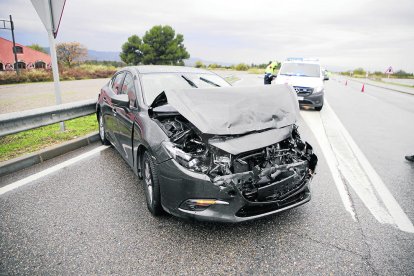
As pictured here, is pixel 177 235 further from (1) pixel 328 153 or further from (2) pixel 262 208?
(1) pixel 328 153

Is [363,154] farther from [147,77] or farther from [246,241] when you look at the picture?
[147,77]

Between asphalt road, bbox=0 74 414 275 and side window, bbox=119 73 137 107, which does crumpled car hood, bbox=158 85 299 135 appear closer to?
side window, bbox=119 73 137 107

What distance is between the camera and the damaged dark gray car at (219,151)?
2.53 m

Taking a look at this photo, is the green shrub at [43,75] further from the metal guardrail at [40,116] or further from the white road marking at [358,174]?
the white road marking at [358,174]

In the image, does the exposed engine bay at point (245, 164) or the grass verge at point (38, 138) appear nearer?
the exposed engine bay at point (245, 164)

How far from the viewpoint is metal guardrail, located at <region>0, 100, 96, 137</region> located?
4273mm

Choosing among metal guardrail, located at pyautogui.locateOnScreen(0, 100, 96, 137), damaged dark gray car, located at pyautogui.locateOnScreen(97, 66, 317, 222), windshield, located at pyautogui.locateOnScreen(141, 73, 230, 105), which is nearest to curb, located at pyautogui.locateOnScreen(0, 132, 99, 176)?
metal guardrail, located at pyautogui.locateOnScreen(0, 100, 96, 137)

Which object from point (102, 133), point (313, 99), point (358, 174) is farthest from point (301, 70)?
point (102, 133)

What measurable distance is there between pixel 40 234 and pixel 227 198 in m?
1.94

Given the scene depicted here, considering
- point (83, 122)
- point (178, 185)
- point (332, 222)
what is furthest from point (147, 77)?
point (83, 122)

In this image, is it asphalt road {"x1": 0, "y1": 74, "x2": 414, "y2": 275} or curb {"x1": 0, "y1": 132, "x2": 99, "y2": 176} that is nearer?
asphalt road {"x1": 0, "y1": 74, "x2": 414, "y2": 275}

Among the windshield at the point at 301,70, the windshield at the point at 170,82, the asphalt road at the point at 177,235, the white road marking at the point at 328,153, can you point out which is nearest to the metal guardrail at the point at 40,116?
the asphalt road at the point at 177,235

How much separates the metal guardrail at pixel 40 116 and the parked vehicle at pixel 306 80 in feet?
25.1

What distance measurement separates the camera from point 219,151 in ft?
8.80
